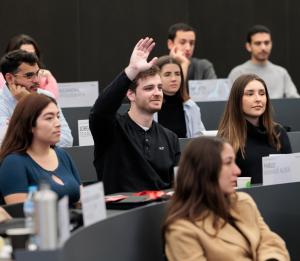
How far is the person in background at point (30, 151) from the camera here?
452cm

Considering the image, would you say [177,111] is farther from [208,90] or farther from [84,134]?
[208,90]

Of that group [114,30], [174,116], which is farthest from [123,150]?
[114,30]

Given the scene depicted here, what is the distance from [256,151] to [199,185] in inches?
70.1

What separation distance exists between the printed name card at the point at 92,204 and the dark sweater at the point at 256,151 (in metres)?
2.02

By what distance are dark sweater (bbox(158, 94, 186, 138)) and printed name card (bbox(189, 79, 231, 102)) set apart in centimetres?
181

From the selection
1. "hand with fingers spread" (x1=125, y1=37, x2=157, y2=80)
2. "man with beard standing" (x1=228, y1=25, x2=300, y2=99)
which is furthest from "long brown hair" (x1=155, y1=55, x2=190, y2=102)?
"man with beard standing" (x1=228, y1=25, x2=300, y2=99)

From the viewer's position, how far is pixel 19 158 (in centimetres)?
455

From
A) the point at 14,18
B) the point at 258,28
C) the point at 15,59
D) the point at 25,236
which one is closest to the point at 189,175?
the point at 25,236

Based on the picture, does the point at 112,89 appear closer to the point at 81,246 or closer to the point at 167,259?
the point at 167,259

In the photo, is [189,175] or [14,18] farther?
[14,18]

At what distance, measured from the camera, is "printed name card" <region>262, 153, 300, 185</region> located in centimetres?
504

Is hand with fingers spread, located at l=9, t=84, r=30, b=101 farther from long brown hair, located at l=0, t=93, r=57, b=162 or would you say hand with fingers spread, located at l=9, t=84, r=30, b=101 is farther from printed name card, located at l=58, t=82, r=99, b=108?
printed name card, located at l=58, t=82, r=99, b=108

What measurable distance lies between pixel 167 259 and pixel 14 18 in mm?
7393

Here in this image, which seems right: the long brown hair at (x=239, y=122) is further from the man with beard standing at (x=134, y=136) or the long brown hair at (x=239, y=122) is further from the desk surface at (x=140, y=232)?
the desk surface at (x=140, y=232)
